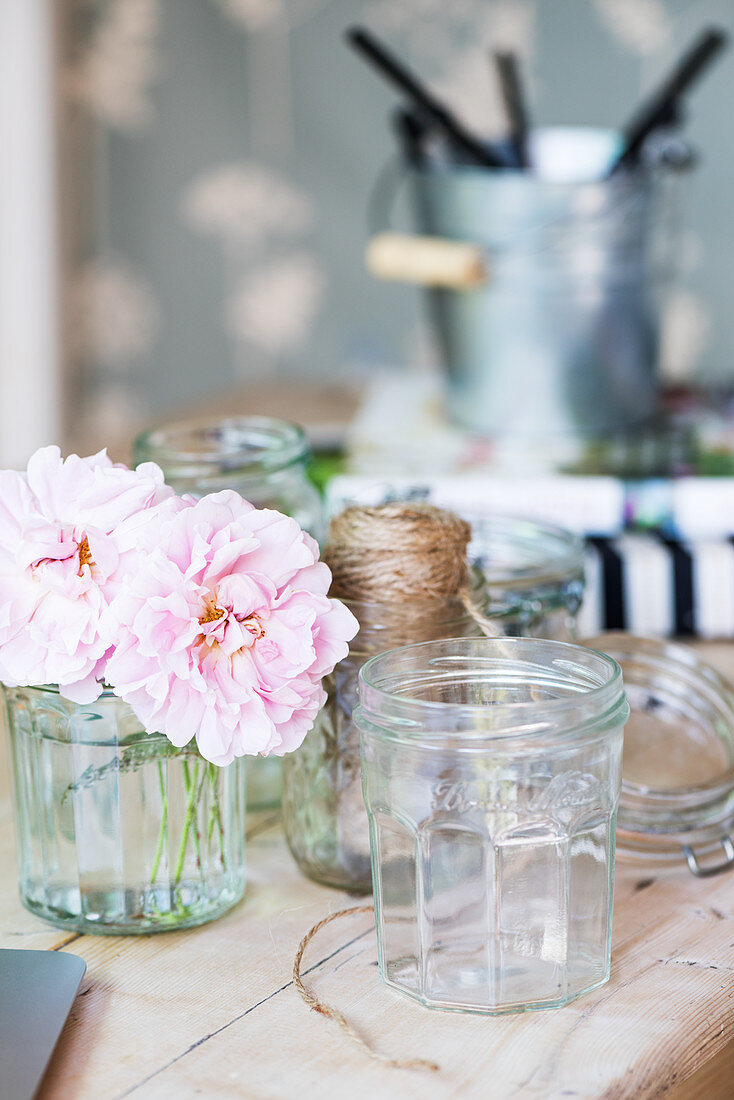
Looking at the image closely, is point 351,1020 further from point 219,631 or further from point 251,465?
point 251,465

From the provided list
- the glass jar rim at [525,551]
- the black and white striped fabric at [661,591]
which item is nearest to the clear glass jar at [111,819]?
the glass jar rim at [525,551]

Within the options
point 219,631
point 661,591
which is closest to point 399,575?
point 219,631

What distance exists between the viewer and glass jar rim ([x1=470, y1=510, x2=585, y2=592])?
68 centimetres

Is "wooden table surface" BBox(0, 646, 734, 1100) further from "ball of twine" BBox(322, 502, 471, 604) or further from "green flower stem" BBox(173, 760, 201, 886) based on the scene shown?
"ball of twine" BBox(322, 502, 471, 604)

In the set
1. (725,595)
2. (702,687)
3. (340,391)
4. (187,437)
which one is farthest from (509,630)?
(340,391)

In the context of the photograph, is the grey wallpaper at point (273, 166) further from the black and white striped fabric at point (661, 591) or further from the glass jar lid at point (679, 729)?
the glass jar lid at point (679, 729)

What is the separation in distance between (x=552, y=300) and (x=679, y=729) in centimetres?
47

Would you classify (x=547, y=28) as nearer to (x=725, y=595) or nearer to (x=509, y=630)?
(x=725, y=595)

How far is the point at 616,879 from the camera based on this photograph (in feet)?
1.95

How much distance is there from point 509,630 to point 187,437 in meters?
0.22

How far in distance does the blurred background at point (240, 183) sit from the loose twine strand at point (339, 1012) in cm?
103

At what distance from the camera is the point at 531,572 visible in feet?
2.24

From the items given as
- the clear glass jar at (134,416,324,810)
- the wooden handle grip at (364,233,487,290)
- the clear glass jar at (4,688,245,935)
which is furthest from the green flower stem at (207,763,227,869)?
the wooden handle grip at (364,233,487,290)

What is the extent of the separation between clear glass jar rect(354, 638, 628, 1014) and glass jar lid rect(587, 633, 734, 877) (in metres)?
0.13
